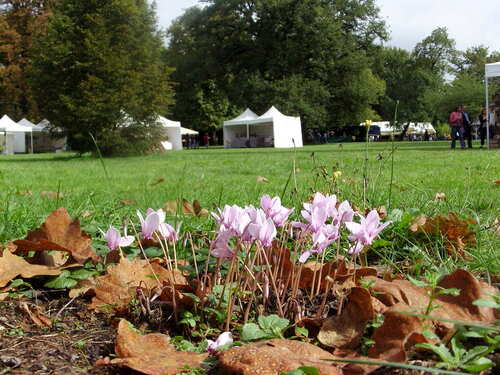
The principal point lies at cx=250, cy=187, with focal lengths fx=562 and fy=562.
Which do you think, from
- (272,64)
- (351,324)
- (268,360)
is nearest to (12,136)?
(272,64)

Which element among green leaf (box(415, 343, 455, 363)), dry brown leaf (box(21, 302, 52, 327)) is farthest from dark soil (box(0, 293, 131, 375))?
green leaf (box(415, 343, 455, 363))

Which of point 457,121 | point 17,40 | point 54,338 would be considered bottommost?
point 54,338

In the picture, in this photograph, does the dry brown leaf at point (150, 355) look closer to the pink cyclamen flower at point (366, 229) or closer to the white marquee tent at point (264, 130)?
the pink cyclamen flower at point (366, 229)

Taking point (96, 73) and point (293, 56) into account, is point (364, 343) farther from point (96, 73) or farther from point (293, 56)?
point (293, 56)

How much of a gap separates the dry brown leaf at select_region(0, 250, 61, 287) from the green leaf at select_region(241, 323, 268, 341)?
66 cm

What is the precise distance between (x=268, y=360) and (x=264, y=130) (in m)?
38.2

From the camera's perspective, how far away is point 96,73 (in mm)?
19672

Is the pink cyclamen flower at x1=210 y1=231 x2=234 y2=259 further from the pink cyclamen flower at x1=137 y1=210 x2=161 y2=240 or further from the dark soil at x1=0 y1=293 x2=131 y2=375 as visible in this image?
the dark soil at x1=0 y1=293 x2=131 y2=375

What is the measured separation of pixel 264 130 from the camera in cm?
3888

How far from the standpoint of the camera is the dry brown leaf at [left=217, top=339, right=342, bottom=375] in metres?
0.94

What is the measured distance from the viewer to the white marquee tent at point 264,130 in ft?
114

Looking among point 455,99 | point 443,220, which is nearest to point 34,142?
point 455,99

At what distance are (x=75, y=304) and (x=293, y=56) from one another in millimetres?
42197

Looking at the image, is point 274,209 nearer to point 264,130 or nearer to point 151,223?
point 151,223
